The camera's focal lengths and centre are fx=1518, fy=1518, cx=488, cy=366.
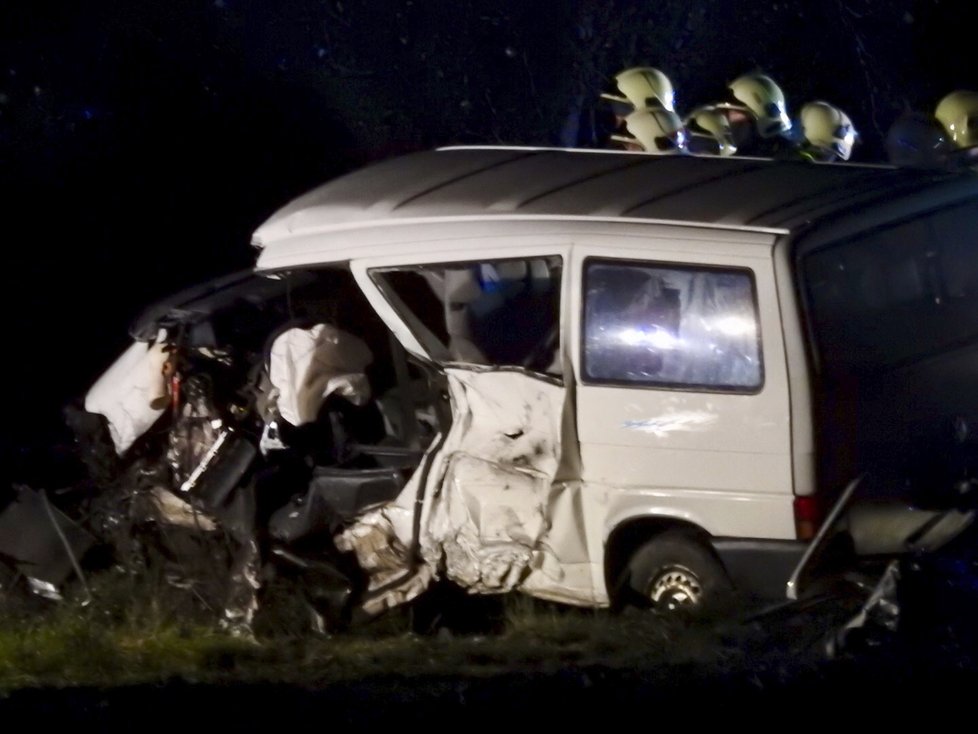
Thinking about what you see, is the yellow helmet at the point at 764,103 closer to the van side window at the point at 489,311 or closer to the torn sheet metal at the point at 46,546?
the van side window at the point at 489,311

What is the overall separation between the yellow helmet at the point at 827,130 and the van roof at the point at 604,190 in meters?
2.78

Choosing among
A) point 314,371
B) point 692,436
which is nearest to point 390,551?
point 314,371

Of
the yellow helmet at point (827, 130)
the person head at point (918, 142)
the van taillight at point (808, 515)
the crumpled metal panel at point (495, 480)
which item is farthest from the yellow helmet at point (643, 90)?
the van taillight at point (808, 515)

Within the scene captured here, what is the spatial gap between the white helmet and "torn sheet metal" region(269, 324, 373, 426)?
3.15 meters

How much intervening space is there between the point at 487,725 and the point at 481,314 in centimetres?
203

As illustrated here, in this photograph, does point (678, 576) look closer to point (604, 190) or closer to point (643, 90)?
point (604, 190)

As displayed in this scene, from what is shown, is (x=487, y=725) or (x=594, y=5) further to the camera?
(x=594, y=5)

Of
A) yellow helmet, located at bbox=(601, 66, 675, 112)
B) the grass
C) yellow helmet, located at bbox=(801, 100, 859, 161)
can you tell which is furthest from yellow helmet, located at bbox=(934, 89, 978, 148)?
the grass

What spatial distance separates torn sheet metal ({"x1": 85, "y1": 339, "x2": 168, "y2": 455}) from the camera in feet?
22.9

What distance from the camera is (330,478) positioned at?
654 cm

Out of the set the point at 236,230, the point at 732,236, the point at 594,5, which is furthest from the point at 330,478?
the point at 594,5

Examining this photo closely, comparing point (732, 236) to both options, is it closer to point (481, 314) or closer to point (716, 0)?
point (481, 314)

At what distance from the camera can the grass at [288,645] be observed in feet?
18.1

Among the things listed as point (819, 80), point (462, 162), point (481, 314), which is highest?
point (819, 80)
